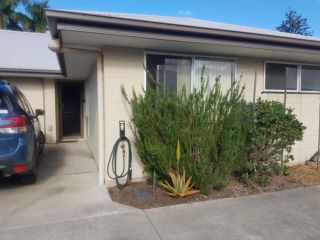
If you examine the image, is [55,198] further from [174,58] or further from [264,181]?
[264,181]

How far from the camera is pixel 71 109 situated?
1077 cm

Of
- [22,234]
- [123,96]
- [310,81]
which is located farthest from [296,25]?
[22,234]

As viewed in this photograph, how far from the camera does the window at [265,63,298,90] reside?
243 inches

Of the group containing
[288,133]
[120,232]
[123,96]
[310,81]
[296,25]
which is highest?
[296,25]

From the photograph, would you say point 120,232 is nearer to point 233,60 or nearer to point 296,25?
point 233,60

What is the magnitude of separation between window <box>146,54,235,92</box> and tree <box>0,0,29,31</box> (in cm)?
2083

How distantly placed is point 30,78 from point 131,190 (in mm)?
6830

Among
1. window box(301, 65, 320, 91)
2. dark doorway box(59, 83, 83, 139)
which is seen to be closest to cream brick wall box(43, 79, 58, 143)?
dark doorway box(59, 83, 83, 139)

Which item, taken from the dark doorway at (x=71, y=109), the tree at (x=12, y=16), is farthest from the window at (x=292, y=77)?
the tree at (x=12, y=16)

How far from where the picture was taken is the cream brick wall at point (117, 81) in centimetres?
491

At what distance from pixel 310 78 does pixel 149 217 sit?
5.12 m

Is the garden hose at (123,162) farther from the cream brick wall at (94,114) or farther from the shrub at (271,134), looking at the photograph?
the shrub at (271,134)

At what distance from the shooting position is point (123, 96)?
5027mm

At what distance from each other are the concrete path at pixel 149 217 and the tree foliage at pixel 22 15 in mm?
20615
